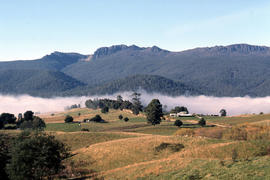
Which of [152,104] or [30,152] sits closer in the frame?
[30,152]

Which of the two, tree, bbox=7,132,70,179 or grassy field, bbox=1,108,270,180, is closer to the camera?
grassy field, bbox=1,108,270,180

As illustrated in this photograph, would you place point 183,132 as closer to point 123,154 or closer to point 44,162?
point 123,154

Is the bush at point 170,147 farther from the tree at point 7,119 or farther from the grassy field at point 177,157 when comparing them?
the tree at point 7,119

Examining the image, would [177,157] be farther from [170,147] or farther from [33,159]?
[33,159]

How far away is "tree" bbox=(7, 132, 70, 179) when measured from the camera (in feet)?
181

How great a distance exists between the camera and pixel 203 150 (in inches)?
2461

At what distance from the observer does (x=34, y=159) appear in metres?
56.1

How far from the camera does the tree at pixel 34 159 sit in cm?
5503

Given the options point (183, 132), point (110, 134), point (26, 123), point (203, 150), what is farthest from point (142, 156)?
point (26, 123)

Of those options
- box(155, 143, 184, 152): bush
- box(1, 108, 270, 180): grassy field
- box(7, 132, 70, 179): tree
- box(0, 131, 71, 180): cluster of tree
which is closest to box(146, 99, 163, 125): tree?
box(1, 108, 270, 180): grassy field

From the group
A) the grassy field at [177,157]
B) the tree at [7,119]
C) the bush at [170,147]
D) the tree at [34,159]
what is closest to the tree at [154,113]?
the grassy field at [177,157]

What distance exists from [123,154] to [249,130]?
122 feet

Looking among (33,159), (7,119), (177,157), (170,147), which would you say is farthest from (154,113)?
(33,159)

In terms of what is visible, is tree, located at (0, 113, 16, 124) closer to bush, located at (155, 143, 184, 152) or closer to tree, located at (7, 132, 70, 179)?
tree, located at (7, 132, 70, 179)
